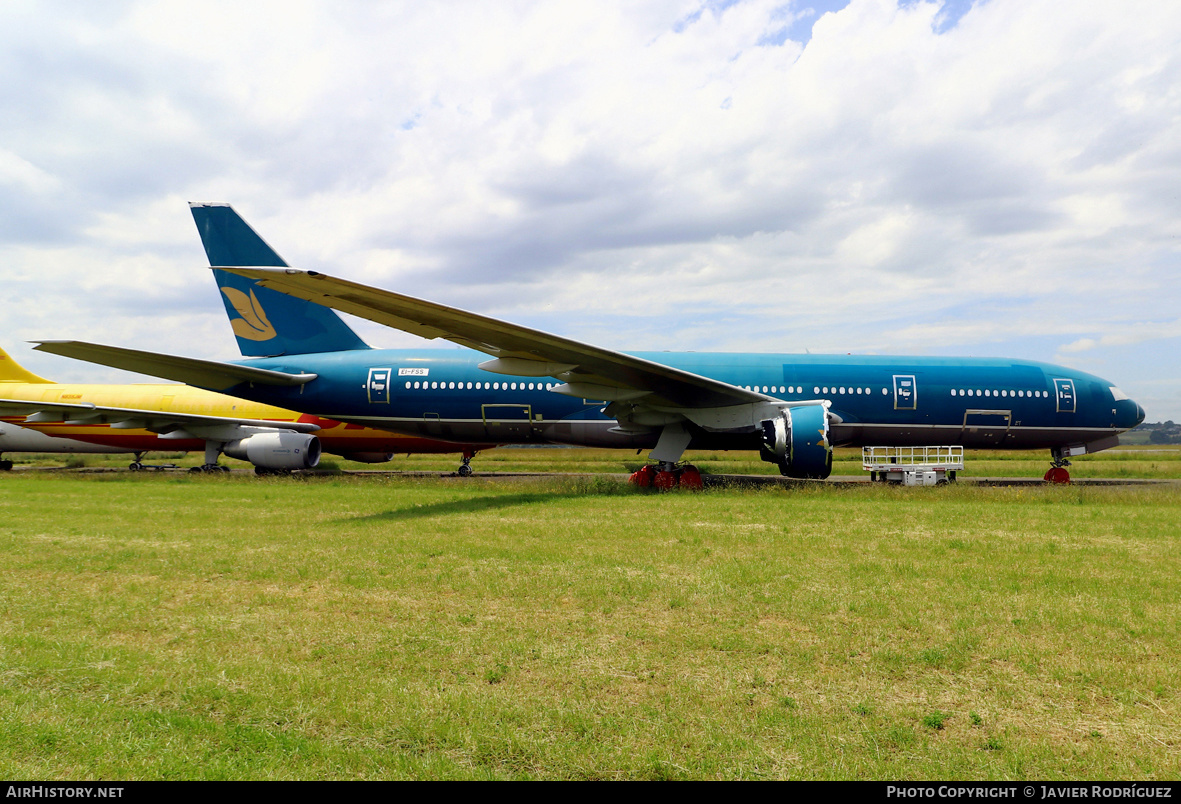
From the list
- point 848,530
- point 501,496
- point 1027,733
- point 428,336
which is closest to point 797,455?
point 848,530

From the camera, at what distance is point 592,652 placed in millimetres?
4660

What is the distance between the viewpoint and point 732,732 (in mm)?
3455

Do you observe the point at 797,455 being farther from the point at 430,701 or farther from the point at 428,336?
the point at 430,701

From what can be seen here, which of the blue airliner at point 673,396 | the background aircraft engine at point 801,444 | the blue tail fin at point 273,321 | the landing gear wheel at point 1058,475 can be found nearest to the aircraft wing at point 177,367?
the blue airliner at point 673,396

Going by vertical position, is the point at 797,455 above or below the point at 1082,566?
above

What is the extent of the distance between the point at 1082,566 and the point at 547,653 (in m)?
6.48

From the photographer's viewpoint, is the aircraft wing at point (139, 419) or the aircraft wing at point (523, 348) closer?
the aircraft wing at point (523, 348)

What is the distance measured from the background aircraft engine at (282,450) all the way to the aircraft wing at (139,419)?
1.80 m

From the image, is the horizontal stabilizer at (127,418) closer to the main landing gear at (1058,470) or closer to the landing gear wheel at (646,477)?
the landing gear wheel at (646,477)

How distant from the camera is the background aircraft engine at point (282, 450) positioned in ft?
70.4

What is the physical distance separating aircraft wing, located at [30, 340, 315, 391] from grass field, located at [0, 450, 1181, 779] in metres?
9.27

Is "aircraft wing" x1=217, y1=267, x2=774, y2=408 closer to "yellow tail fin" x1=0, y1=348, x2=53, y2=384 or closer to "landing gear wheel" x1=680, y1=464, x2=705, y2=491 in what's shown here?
"landing gear wheel" x1=680, y1=464, x2=705, y2=491

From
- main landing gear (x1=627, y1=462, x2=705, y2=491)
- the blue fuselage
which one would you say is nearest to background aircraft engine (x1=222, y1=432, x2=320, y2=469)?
the blue fuselage

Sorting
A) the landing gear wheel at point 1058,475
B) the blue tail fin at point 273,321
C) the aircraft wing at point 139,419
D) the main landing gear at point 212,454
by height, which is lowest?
the landing gear wheel at point 1058,475
